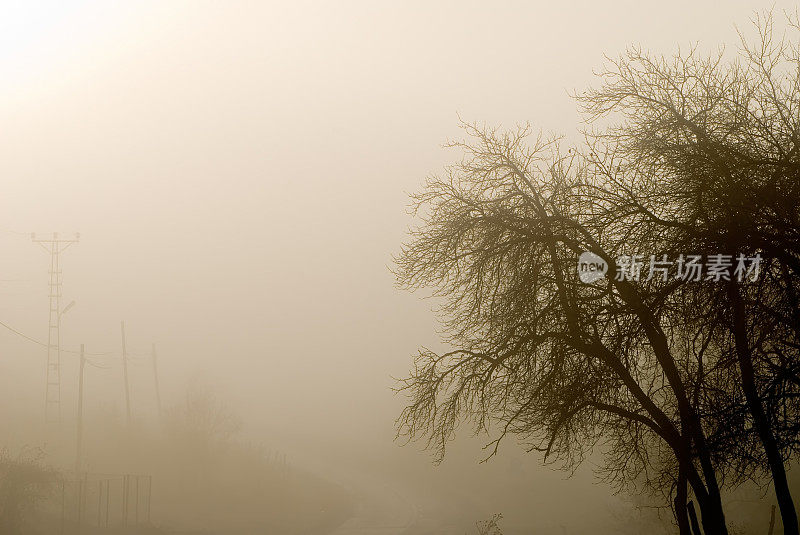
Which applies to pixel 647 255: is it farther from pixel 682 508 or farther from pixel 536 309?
pixel 682 508

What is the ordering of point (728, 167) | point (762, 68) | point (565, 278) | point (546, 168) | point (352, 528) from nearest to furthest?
point (728, 167), point (762, 68), point (565, 278), point (546, 168), point (352, 528)

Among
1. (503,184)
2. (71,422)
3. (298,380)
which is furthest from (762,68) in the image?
(298,380)

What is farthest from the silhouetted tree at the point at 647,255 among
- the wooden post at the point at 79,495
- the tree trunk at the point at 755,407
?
the wooden post at the point at 79,495

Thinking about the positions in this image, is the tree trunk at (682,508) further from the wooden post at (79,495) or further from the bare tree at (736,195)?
the wooden post at (79,495)

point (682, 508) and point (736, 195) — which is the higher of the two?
point (736, 195)

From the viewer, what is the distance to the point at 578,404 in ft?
→ 40.8

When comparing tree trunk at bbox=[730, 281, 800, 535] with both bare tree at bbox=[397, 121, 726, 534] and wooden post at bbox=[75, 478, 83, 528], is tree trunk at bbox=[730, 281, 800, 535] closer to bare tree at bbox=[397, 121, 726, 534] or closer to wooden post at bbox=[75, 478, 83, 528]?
bare tree at bbox=[397, 121, 726, 534]

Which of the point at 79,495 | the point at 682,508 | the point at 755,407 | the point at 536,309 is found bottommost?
the point at 79,495

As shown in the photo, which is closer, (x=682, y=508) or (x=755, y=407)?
(x=755, y=407)

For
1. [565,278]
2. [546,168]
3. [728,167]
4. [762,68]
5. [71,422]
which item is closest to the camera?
[728,167]

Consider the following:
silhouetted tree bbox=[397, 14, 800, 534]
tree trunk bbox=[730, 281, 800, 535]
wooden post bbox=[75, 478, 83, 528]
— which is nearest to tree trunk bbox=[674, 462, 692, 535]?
silhouetted tree bbox=[397, 14, 800, 534]

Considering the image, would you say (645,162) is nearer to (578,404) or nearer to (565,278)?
(565,278)

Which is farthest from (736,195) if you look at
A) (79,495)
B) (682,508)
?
(79,495)

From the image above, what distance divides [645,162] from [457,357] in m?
4.29
